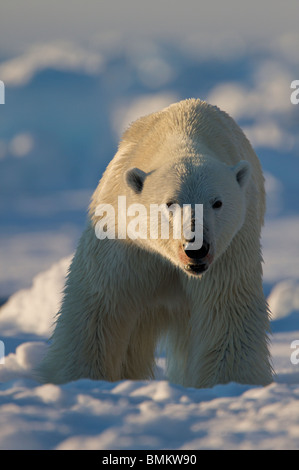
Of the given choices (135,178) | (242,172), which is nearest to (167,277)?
(135,178)

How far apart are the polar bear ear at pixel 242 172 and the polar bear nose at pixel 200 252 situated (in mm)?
901

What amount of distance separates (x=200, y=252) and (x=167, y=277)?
1.25 m

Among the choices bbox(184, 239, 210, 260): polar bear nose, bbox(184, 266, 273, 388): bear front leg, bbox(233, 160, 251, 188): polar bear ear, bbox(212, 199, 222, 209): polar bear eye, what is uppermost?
bbox(233, 160, 251, 188): polar bear ear

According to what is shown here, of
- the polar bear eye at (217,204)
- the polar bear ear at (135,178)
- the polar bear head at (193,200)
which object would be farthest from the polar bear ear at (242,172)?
the polar bear ear at (135,178)

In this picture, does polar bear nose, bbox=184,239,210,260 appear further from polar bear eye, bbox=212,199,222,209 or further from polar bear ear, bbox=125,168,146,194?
polar bear ear, bbox=125,168,146,194

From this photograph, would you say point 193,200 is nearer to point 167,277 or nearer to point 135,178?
point 135,178

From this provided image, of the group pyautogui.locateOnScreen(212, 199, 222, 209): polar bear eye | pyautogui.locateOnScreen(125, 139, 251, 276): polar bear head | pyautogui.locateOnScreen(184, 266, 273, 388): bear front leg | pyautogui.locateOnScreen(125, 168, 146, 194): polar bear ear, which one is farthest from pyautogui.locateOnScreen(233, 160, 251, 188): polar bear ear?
pyautogui.locateOnScreen(184, 266, 273, 388): bear front leg

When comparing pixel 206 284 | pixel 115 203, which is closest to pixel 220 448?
pixel 206 284

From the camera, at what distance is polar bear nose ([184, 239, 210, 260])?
4258 mm

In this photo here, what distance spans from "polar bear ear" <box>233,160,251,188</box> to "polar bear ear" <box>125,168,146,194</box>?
72cm

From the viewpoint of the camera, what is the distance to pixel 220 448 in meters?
2.88

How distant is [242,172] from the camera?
16.2 feet

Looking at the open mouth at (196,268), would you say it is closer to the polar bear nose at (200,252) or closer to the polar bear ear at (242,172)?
the polar bear nose at (200,252)
